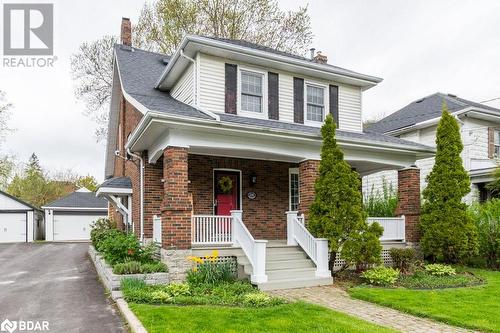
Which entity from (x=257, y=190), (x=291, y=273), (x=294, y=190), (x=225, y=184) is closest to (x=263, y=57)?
(x=225, y=184)

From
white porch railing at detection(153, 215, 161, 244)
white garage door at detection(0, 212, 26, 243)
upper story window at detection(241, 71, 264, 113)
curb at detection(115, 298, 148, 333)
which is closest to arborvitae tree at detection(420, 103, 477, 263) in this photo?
upper story window at detection(241, 71, 264, 113)

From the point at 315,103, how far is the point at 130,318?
8.82m

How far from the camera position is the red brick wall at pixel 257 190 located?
11.8m

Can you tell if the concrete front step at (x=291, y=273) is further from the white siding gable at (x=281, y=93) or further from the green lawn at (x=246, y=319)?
the white siding gable at (x=281, y=93)

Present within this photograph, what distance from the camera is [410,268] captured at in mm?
10523

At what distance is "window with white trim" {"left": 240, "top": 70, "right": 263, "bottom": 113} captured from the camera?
11.5m

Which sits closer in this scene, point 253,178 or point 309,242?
point 309,242

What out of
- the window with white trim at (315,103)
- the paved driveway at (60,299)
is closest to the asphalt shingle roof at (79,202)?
the paved driveway at (60,299)

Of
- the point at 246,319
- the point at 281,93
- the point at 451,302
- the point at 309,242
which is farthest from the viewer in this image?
the point at 281,93

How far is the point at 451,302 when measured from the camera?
7.34m

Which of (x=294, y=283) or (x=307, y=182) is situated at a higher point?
(x=307, y=182)

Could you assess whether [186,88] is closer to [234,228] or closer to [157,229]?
[157,229]

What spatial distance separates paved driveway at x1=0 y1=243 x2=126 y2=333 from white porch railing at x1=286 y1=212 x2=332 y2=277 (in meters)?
4.72

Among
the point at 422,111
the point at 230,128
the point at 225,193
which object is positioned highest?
the point at 422,111
